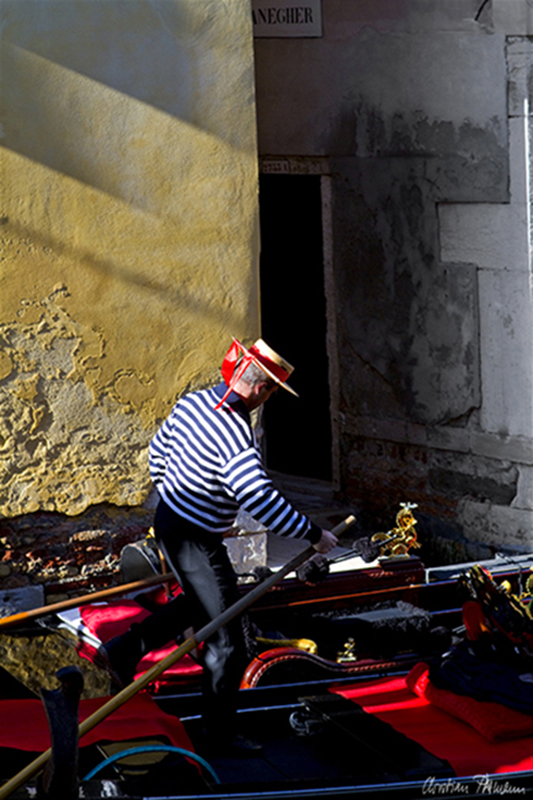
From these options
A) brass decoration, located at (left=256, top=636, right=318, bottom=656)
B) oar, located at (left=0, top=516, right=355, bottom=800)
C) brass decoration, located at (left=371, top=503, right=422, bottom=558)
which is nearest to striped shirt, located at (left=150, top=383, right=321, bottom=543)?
oar, located at (left=0, top=516, right=355, bottom=800)

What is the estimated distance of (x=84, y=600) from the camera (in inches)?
153

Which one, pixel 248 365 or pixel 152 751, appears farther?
pixel 248 365

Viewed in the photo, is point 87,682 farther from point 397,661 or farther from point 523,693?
point 523,693

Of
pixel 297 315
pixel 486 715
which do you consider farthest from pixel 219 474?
pixel 297 315

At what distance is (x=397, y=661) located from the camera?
→ 3.98 m

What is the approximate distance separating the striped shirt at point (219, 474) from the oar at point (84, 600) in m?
0.45

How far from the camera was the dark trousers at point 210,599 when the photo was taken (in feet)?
11.4

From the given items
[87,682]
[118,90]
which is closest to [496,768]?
[87,682]

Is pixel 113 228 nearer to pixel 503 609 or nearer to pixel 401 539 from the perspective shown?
pixel 401 539

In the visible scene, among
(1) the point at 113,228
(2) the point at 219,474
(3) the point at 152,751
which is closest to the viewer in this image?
(3) the point at 152,751

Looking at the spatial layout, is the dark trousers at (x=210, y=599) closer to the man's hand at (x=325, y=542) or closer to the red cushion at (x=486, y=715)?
the man's hand at (x=325, y=542)

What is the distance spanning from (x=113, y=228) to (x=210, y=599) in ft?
6.78

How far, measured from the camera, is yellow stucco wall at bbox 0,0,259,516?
482 centimetres
